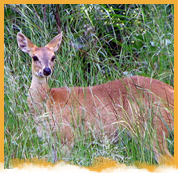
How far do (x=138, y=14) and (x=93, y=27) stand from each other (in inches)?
28.5

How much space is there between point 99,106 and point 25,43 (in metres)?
1.24

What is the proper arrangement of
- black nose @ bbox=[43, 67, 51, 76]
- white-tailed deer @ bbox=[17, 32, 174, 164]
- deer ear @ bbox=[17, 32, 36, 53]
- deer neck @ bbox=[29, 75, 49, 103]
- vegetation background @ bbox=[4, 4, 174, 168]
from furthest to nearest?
1. vegetation background @ bbox=[4, 4, 174, 168]
2. deer ear @ bbox=[17, 32, 36, 53]
3. deer neck @ bbox=[29, 75, 49, 103]
4. black nose @ bbox=[43, 67, 51, 76]
5. white-tailed deer @ bbox=[17, 32, 174, 164]

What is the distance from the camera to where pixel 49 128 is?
4035 millimetres

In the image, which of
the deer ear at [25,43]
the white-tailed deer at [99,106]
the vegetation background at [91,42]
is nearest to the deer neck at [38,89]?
the white-tailed deer at [99,106]

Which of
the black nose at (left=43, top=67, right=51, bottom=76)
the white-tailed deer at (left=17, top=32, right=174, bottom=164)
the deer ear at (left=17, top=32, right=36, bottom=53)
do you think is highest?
the deer ear at (left=17, top=32, right=36, bottom=53)

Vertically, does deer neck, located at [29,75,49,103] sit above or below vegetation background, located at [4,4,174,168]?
below

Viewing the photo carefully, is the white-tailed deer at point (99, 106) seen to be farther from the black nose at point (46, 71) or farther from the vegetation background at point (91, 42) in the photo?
the vegetation background at point (91, 42)

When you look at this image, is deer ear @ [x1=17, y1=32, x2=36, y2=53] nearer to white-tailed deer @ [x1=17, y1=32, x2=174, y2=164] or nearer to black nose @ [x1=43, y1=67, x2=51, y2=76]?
white-tailed deer @ [x1=17, y1=32, x2=174, y2=164]

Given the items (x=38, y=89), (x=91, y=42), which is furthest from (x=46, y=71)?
(x=91, y=42)

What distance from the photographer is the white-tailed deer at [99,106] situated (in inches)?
161

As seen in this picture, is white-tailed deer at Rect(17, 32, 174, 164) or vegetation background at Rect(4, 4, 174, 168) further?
vegetation background at Rect(4, 4, 174, 168)

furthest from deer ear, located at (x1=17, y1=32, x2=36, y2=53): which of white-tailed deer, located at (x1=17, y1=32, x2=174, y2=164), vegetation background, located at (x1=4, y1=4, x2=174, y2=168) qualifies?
vegetation background, located at (x1=4, y1=4, x2=174, y2=168)

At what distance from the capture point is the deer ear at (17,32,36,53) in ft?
16.2
